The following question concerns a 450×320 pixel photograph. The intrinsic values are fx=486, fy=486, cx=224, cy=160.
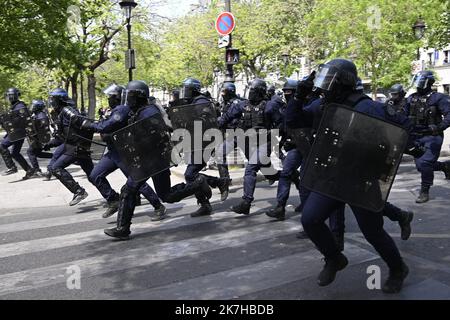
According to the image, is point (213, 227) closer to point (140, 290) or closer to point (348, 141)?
point (140, 290)

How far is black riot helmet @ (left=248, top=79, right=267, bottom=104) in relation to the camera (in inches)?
250

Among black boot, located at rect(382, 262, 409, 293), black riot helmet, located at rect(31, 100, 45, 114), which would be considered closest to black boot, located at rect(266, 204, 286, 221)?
black boot, located at rect(382, 262, 409, 293)

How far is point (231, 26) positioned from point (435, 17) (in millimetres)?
14222

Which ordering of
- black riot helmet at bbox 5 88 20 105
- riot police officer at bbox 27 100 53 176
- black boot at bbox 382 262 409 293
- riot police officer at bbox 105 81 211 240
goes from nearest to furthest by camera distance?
black boot at bbox 382 262 409 293, riot police officer at bbox 105 81 211 240, riot police officer at bbox 27 100 53 176, black riot helmet at bbox 5 88 20 105

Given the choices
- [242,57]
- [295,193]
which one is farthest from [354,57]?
[295,193]

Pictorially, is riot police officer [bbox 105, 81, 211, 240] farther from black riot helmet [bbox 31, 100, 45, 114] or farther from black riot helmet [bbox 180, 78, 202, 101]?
black riot helmet [bbox 31, 100, 45, 114]

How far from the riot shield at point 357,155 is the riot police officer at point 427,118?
12.2 feet

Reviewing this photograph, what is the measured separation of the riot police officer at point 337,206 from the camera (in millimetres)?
3393

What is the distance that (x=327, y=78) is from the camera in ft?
11.2

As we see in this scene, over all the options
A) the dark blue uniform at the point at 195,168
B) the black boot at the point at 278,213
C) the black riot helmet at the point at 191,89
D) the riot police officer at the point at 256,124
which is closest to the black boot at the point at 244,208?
the riot police officer at the point at 256,124

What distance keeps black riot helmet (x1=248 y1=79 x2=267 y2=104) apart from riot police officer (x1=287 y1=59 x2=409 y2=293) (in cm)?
284

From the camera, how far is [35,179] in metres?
10.1

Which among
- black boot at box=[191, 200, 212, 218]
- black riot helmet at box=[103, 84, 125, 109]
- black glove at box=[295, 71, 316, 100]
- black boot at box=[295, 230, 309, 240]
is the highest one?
black glove at box=[295, 71, 316, 100]

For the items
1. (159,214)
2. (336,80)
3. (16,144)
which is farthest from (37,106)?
(336,80)
